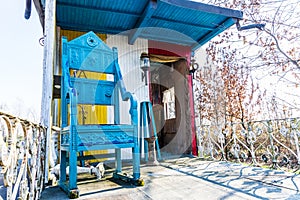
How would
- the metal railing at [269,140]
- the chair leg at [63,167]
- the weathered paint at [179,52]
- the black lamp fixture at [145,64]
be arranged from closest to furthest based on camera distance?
the chair leg at [63,167]
the metal railing at [269,140]
the black lamp fixture at [145,64]
the weathered paint at [179,52]

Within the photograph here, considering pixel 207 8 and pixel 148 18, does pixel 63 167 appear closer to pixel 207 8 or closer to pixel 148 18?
pixel 148 18

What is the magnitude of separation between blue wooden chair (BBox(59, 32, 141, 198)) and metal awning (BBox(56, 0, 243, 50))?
4.18 feet

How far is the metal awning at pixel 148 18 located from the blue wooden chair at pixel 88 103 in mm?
1275

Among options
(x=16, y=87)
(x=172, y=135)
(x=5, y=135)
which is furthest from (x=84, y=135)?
(x=16, y=87)

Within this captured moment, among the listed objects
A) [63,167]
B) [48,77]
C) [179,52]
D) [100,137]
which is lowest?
[63,167]

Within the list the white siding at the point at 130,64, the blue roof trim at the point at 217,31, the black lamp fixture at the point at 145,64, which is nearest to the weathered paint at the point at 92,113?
the white siding at the point at 130,64

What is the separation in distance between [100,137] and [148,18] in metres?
2.64

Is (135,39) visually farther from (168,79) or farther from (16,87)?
(16,87)

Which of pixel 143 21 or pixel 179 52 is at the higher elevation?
pixel 143 21

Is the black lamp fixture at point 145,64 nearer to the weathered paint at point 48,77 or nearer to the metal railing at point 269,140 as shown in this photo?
the metal railing at point 269,140

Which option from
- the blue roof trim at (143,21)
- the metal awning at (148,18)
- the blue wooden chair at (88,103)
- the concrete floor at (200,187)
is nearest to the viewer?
the concrete floor at (200,187)

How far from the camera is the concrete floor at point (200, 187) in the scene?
6.39 ft

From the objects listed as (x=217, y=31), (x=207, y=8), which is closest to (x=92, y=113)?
(x=207, y=8)

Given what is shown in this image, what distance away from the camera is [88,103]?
279 cm
